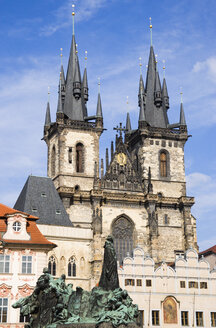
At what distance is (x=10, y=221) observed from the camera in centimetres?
3312

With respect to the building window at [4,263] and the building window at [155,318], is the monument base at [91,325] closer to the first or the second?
the building window at [4,263]

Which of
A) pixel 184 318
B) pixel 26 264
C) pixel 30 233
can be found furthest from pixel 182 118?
pixel 26 264

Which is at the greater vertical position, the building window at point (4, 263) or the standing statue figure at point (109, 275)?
the building window at point (4, 263)

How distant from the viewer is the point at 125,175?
56062 mm

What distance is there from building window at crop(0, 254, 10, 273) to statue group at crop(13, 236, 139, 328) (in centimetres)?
1271

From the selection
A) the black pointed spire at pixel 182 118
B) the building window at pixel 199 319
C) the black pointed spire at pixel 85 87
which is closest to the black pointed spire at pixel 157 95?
the black pointed spire at pixel 182 118

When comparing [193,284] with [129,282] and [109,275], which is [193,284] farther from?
[109,275]

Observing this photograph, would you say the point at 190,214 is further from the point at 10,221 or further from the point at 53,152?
the point at 10,221

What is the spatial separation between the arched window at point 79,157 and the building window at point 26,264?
2444cm

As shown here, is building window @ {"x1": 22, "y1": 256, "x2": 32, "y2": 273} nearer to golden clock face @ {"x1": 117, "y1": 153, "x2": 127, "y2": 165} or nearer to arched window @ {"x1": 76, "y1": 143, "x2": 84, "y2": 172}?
arched window @ {"x1": 76, "y1": 143, "x2": 84, "y2": 172}

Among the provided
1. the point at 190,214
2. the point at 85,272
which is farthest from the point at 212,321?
the point at 190,214

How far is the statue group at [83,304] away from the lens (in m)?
17.3

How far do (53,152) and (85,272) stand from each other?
16339 mm

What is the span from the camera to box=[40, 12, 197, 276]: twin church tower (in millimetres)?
52812
